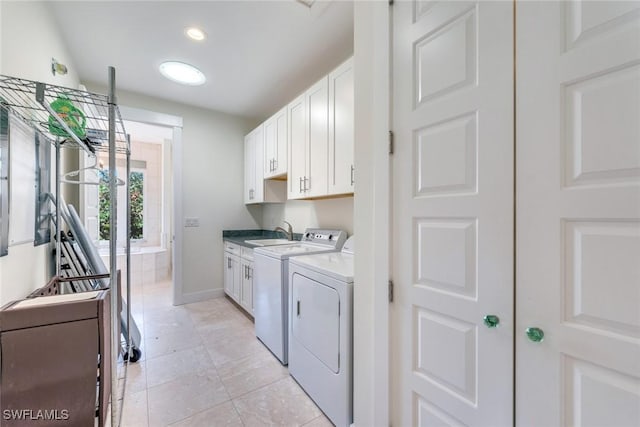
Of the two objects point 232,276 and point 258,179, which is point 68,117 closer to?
point 258,179

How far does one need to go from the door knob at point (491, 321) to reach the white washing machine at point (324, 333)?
26.0 inches

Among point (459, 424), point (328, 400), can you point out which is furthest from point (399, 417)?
point (328, 400)

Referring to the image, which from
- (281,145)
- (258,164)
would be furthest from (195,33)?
(258,164)

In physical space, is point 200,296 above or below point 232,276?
below

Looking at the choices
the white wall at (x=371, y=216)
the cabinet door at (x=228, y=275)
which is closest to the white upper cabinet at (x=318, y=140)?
the white wall at (x=371, y=216)

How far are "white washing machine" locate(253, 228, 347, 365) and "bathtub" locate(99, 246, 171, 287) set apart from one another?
10.4ft

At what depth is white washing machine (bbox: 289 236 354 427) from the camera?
1.38m

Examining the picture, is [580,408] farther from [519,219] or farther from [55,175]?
[55,175]

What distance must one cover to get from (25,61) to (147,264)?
3890mm

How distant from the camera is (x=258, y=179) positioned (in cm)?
334

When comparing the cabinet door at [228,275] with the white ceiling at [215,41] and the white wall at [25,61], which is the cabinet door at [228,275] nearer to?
the white wall at [25,61]

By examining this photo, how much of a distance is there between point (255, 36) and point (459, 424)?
2716 mm

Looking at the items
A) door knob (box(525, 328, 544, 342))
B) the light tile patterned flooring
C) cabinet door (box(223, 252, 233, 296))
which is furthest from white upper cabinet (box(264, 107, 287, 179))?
door knob (box(525, 328, 544, 342))

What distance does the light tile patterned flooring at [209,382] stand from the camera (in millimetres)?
1508
